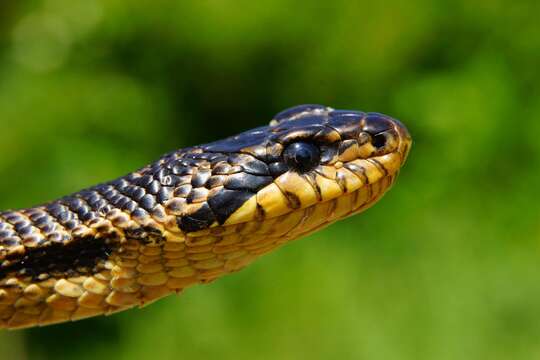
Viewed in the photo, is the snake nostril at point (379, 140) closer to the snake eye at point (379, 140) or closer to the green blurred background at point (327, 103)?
the snake eye at point (379, 140)

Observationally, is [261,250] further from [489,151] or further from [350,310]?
[489,151]

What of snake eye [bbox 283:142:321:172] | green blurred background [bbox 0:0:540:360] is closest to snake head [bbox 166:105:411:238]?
snake eye [bbox 283:142:321:172]

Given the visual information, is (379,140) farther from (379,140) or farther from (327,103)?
(327,103)

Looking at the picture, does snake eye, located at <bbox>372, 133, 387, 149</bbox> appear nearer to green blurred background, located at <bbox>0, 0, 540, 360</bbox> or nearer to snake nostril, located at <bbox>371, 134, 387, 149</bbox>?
snake nostril, located at <bbox>371, 134, 387, 149</bbox>

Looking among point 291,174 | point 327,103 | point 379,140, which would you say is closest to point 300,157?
point 291,174

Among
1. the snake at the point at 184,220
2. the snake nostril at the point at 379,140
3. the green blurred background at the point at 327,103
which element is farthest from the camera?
the green blurred background at the point at 327,103

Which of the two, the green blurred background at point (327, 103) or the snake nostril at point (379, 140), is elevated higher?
the snake nostril at point (379, 140)

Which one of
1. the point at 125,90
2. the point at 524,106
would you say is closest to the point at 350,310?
the point at 524,106

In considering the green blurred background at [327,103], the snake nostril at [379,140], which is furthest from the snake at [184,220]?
the green blurred background at [327,103]
